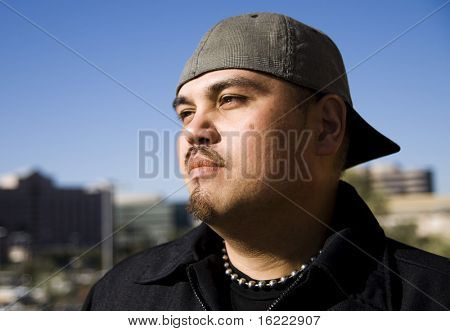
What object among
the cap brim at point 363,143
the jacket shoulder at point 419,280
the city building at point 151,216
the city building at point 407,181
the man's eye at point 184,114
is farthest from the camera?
the city building at point 151,216

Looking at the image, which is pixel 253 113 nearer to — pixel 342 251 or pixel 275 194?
pixel 275 194

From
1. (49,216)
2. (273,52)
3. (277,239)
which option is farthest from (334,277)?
(49,216)

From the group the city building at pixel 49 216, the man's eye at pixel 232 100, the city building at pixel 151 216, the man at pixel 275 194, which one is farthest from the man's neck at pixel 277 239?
the city building at pixel 151 216

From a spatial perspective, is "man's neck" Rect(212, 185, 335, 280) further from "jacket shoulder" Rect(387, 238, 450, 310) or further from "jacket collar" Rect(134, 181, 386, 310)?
"jacket shoulder" Rect(387, 238, 450, 310)

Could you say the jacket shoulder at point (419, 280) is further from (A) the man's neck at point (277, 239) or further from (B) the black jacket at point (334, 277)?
(A) the man's neck at point (277, 239)

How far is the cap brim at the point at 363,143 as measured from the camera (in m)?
1.50

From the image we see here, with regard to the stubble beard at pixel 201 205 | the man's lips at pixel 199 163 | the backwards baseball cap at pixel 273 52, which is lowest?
the stubble beard at pixel 201 205

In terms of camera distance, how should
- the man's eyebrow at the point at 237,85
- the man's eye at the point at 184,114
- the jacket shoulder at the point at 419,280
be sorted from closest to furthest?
the jacket shoulder at the point at 419,280 < the man's eyebrow at the point at 237,85 < the man's eye at the point at 184,114

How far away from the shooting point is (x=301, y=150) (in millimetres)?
1334

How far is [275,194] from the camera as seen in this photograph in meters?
1.29

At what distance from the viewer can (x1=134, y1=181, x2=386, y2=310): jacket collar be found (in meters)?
1.24

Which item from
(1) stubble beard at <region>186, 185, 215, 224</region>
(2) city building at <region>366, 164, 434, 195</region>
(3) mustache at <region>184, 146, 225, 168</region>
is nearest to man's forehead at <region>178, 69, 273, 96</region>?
(3) mustache at <region>184, 146, 225, 168</region>

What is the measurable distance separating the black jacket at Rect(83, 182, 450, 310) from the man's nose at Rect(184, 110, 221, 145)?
0.35 m
